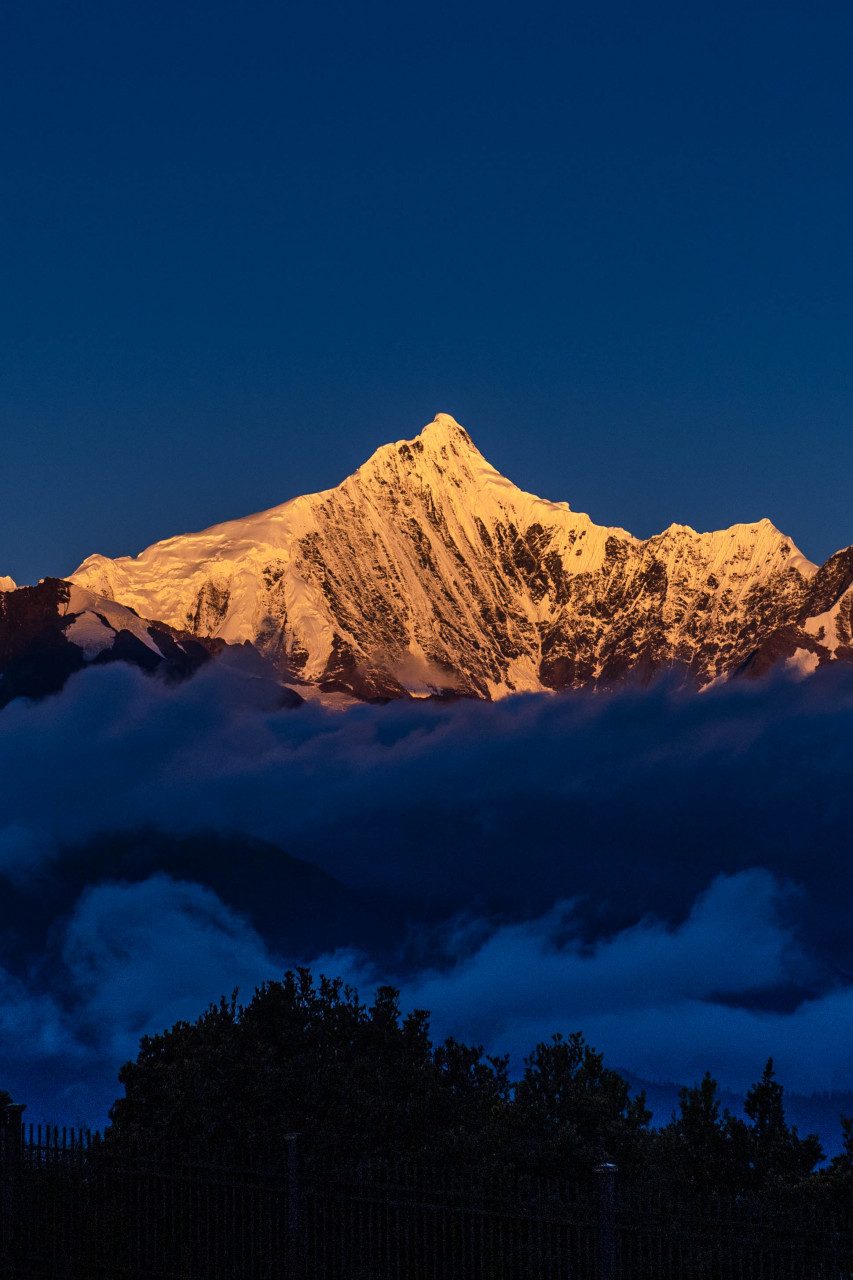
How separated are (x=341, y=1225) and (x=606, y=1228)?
4118 mm

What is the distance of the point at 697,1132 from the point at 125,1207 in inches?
681

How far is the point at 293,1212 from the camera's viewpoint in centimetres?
2144

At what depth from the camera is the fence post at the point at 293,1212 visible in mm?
21375

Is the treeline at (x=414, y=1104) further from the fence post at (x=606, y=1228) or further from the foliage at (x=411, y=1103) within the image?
the fence post at (x=606, y=1228)

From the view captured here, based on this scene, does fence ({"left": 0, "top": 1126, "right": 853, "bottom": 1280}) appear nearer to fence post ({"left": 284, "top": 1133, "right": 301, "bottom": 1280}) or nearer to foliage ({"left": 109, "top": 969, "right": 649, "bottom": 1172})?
fence post ({"left": 284, "top": 1133, "right": 301, "bottom": 1280})

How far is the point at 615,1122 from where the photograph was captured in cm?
3941

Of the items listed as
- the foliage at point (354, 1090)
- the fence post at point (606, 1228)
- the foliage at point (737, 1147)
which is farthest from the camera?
the foliage at point (354, 1090)

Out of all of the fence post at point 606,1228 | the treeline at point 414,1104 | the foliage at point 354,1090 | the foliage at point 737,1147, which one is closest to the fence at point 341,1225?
the fence post at point 606,1228

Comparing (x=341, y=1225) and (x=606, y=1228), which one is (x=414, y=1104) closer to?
(x=341, y=1225)

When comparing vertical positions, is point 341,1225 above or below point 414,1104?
below

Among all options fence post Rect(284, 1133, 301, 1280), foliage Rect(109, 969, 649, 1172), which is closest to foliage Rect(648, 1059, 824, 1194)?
foliage Rect(109, 969, 649, 1172)

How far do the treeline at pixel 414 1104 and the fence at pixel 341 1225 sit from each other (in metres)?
8.40

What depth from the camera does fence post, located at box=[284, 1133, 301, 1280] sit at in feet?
70.1

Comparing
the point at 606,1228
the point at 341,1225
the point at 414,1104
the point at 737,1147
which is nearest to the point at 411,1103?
the point at 414,1104
